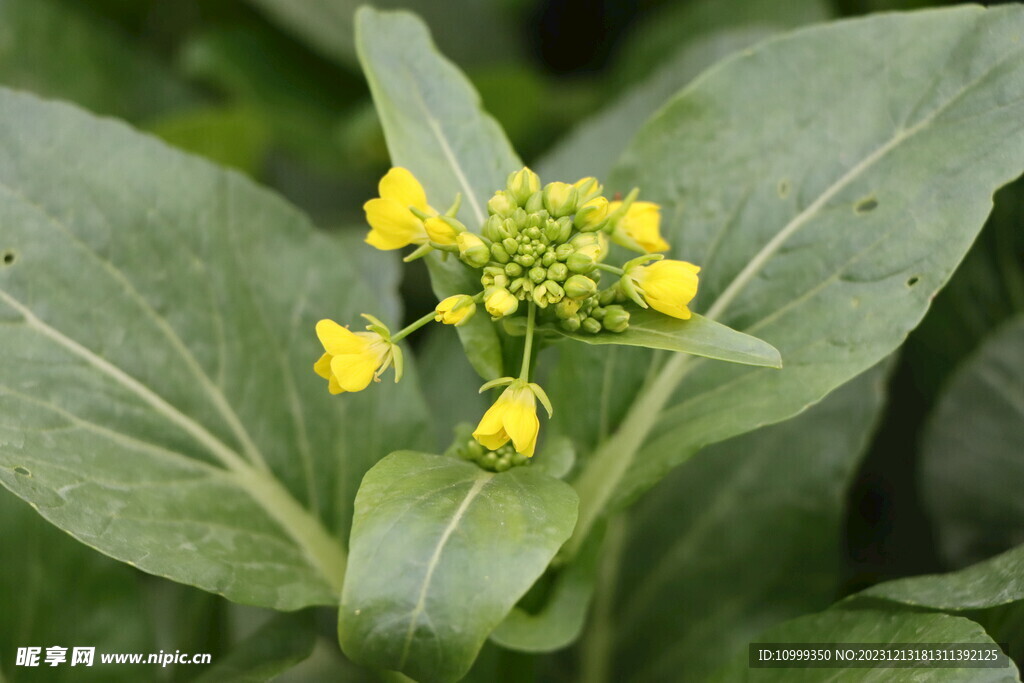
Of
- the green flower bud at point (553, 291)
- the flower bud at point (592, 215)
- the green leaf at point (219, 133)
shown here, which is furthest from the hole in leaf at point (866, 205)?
the green leaf at point (219, 133)

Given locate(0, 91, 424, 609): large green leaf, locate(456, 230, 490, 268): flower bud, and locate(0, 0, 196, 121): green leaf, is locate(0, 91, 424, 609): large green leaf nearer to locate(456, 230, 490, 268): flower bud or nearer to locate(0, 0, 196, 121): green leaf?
locate(456, 230, 490, 268): flower bud

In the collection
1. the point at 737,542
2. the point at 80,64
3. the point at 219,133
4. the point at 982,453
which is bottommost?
the point at 737,542

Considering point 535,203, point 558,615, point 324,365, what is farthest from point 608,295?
point 558,615

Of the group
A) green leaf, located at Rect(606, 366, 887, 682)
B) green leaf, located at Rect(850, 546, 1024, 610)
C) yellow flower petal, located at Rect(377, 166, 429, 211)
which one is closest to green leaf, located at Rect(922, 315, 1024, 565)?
green leaf, located at Rect(606, 366, 887, 682)

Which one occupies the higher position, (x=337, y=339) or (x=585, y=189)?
(x=585, y=189)

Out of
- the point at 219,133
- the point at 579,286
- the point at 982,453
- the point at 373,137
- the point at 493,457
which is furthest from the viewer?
the point at 373,137

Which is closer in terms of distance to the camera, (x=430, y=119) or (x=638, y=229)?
(x=638, y=229)

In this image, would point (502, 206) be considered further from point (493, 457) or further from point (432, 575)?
point (432, 575)
